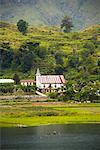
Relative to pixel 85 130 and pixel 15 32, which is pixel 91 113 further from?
pixel 15 32

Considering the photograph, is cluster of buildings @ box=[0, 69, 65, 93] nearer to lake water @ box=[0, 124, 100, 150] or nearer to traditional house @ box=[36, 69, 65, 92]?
traditional house @ box=[36, 69, 65, 92]

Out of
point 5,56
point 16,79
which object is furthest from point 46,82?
point 5,56

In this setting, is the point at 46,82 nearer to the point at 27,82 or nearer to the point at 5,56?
the point at 27,82

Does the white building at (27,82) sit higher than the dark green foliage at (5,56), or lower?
lower

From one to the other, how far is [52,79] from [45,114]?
23.0 m

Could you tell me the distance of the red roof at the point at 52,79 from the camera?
70.9 m

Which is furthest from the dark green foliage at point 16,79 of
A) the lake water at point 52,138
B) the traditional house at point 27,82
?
the lake water at point 52,138

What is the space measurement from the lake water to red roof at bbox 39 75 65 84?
1062 inches

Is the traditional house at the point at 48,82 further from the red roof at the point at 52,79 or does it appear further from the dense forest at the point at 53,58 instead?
the dense forest at the point at 53,58

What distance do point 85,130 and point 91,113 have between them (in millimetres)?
8577

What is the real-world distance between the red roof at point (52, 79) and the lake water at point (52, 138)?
2698 centimetres

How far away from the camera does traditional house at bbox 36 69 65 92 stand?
230ft

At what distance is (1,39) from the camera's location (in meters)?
85.8

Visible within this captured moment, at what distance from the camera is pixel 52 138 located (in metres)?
36.9
